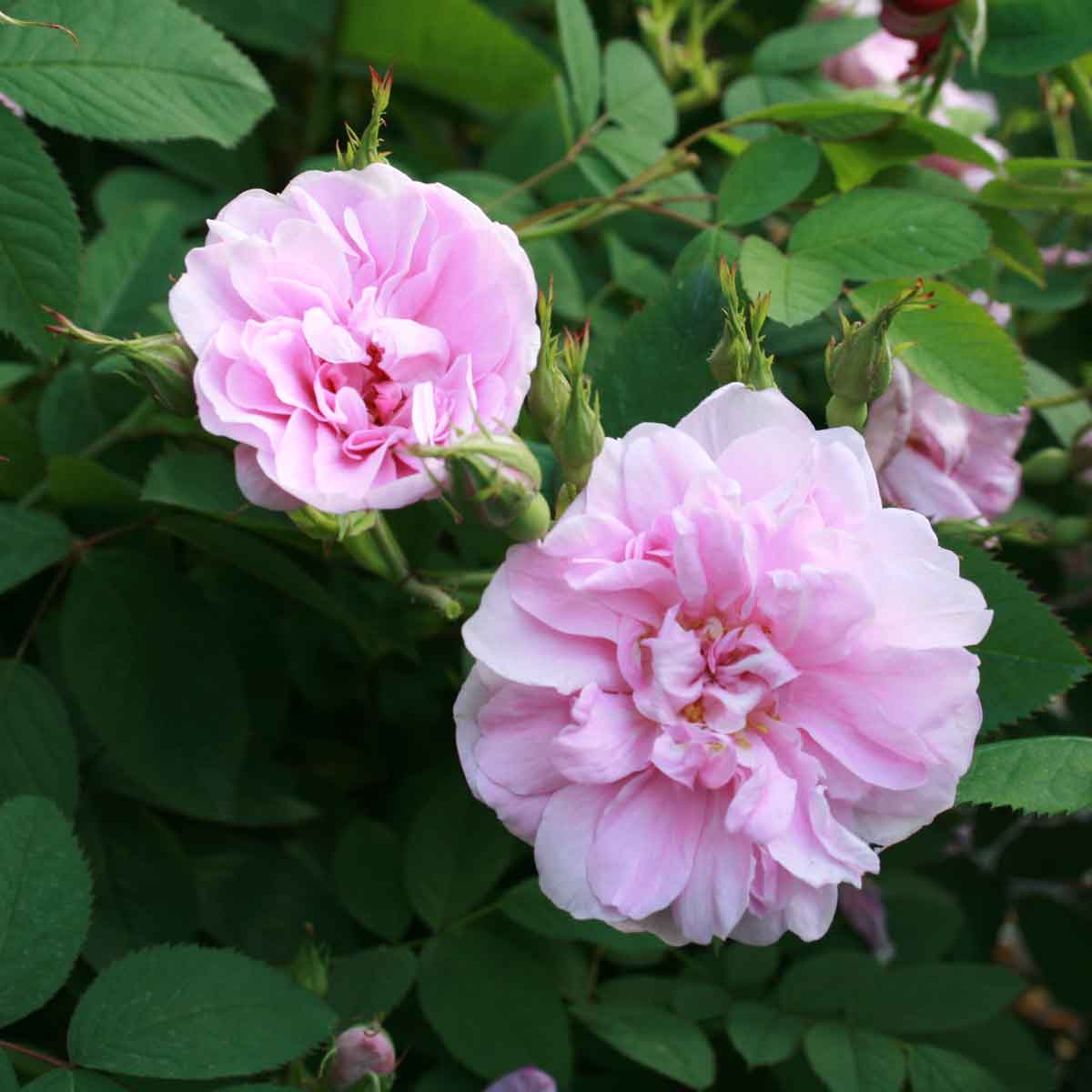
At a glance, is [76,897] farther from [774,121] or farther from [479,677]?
[774,121]

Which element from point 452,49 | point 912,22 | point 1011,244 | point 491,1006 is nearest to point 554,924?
point 491,1006

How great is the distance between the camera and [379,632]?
3.06 ft

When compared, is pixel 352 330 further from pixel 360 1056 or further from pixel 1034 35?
pixel 1034 35

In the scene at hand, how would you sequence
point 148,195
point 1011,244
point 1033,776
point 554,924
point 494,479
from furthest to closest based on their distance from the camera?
point 148,195, point 1011,244, point 554,924, point 1033,776, point 494,479

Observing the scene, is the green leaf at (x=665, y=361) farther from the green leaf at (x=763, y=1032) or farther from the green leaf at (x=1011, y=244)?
the green leaf at (x=763, y=1032)

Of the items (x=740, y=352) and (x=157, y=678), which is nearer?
(x=740, y=352)

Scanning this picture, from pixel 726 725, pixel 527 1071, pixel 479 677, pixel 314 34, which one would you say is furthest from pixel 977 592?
pixel 314 34

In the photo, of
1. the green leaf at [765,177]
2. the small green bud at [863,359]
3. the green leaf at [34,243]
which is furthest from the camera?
the green leaf at [765,177]

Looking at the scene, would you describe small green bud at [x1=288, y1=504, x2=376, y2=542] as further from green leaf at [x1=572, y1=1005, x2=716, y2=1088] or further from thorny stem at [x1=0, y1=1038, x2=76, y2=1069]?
green leaf at [x1=572, y1=1005, x2=716, y2=1088]

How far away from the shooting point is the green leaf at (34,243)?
803 mm

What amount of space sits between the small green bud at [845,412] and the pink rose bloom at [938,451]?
12 cm

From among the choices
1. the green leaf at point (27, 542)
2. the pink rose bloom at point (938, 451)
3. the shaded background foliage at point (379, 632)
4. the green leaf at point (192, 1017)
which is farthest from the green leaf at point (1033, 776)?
the green leaf at point (27, 542)

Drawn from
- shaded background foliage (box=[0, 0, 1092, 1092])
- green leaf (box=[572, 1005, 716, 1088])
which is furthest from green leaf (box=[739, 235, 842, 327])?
green leaf (box=[572, 1005, 716, 1088])

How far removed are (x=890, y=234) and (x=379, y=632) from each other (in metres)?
0.45
